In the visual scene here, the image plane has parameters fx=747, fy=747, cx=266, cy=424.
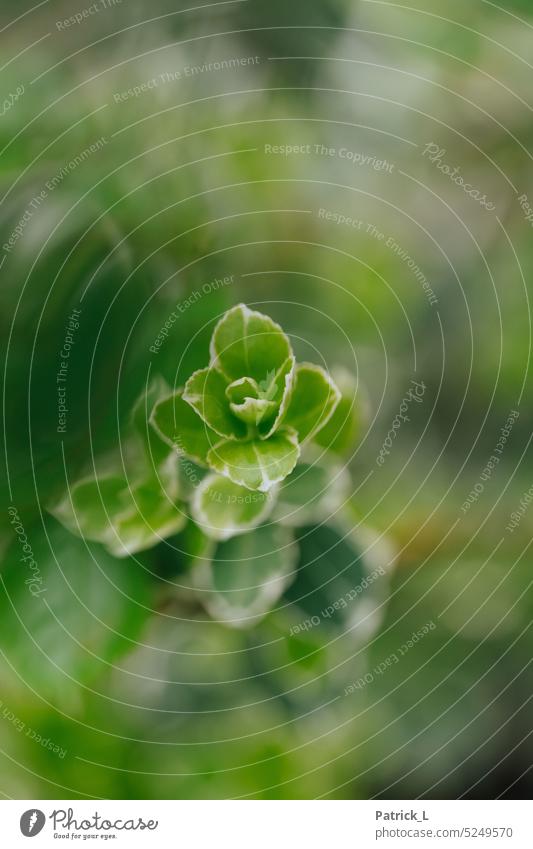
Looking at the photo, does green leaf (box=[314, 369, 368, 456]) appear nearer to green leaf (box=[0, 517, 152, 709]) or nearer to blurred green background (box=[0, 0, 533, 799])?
blurred green background (box=[0, 0, 533, 799])

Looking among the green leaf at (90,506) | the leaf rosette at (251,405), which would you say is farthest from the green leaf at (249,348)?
the green leaf at (90,506)

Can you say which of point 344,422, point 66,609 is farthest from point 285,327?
point 66,609

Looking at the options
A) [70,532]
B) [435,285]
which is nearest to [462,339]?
[435,285]

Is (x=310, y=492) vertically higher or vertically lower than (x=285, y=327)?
lower

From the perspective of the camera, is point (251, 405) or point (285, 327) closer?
point (251, 405)

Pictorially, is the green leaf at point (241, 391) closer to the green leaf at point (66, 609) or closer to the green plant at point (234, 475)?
the green plant at point (234, 475)

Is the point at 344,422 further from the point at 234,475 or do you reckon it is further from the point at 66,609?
the point at 66,609

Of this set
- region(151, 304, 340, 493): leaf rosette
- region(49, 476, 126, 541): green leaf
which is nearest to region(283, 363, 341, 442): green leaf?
region(151, 304, 340, 493): leaf rosette
